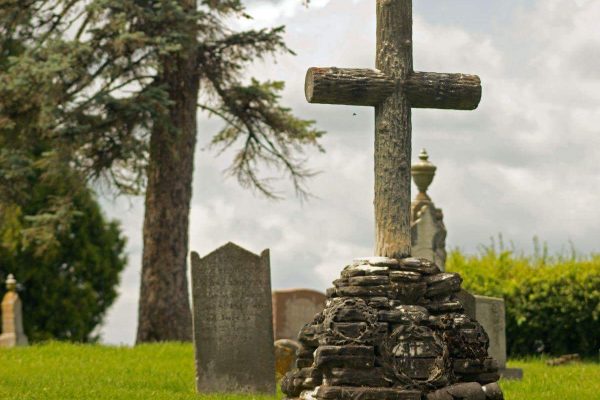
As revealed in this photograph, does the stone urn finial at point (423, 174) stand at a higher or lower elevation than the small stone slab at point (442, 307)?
higher

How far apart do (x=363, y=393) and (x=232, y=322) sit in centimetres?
398

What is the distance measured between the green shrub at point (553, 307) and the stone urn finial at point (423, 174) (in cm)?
428

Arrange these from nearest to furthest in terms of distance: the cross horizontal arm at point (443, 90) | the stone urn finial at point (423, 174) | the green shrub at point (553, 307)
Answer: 1. the cross horizontal arm at point (443, 90)
2. the stone urn finial at point (423, 174)
3. the green shrub at point (553, 307)

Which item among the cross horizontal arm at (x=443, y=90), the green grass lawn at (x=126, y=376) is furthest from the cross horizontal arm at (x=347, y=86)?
the green grass lawn at (x=126, y=376)

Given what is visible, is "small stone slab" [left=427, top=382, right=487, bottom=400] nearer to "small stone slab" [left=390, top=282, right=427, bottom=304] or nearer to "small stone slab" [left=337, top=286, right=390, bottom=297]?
"small stone slab" [left=390, top=282, right=427, bottom=304]

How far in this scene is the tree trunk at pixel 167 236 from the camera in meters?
21.1

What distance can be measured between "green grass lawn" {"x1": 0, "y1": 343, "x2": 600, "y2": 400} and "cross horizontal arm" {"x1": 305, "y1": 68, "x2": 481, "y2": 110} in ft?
13.7

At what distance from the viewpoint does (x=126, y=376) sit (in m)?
15.9

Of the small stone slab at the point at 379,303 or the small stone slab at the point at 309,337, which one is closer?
the small stone slab at the point at 379,303

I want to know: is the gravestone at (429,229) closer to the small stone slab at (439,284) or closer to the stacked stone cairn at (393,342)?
the stacked stone cairn at (393,342)

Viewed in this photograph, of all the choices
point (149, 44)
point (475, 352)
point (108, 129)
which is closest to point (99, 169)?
point (108, 129)

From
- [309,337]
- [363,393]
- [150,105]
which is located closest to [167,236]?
[150,105]

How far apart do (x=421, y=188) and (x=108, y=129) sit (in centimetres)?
624

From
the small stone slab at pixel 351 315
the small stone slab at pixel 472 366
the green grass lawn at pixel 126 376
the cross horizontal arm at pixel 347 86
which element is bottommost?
the green grass lawn at pixel 126 376
